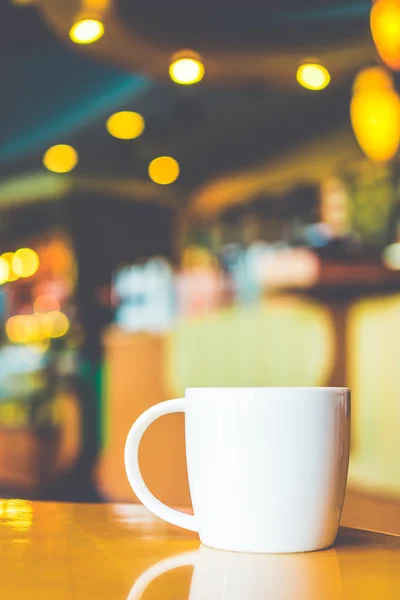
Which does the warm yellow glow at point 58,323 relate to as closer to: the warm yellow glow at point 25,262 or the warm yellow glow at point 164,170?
the warm yellow glow at point 25,262

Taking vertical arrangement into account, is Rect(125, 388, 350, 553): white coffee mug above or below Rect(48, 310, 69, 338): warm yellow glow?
below

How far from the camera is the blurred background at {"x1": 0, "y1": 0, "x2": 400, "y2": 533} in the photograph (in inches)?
126

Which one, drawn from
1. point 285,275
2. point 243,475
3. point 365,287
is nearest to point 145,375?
point 285,275

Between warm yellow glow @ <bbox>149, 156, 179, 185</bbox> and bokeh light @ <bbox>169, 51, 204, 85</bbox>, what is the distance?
174 inches

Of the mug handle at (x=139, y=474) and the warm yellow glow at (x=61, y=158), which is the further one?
the warm yellow glow at (x=61, y=158)

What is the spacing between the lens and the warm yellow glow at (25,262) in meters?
7.95

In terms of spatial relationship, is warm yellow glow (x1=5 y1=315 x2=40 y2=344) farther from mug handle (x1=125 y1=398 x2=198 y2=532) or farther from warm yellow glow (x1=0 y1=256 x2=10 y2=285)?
mug handle (x1=125 y1=398 x2=198 y2=532)

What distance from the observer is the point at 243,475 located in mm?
495

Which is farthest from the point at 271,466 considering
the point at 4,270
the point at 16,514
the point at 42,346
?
the point at 4,270

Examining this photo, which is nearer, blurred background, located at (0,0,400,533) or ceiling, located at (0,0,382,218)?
blurred background, located at (0,0,400,533)

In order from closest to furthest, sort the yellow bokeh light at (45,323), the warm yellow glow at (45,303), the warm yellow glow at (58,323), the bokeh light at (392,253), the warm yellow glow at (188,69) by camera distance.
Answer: the warm yellow glow at (188,69), the bokeh light at (392,253), the warm yellow glow at (58,323), the yellow bokeh light at (45,323), the warm yellow glow at (45,303)

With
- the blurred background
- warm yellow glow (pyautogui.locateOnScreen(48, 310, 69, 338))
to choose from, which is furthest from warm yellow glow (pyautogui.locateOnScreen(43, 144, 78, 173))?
warm yellow glow (pyautogui.locateOnScreen(48, 310, 69, 338))

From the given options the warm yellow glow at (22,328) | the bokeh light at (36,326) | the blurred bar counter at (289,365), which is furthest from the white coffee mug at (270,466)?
the warm yellow glow at (22,328)

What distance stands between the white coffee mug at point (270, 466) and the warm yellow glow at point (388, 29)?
2175mm
